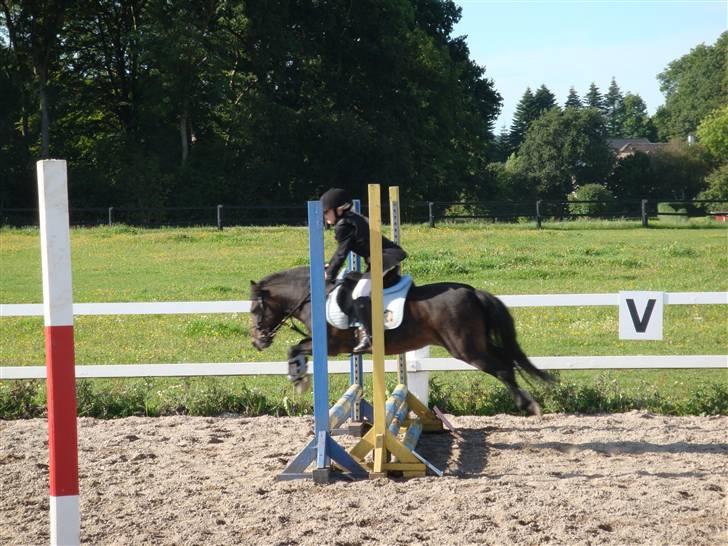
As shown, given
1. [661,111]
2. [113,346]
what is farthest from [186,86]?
[661,111]

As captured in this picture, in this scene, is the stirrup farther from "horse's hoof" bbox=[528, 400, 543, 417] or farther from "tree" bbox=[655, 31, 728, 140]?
"tree" bbox=[655, 31, 728, 140]

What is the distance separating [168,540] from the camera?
206 inches

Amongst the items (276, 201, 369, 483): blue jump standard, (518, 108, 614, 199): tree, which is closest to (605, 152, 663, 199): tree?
(518, 108, 614, 199): tree

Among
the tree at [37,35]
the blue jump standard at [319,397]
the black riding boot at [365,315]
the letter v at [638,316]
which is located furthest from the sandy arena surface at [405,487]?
the tree at [37,35]

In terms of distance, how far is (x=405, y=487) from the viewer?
627 centimetres

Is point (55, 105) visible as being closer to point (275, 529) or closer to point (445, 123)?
point (445, 123)

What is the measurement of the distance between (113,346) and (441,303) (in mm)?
6821

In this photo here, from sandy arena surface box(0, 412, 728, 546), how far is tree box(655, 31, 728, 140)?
84.7 m

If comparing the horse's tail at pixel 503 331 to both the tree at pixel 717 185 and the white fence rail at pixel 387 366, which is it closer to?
the white fence rail at pixel 387 366

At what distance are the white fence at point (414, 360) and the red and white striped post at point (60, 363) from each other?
5846 millimetres

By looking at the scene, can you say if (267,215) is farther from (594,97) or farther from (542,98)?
(594,97)

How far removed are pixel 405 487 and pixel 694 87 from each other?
103 metres

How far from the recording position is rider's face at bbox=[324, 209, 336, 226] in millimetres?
7168

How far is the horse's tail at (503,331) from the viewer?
7.25m
